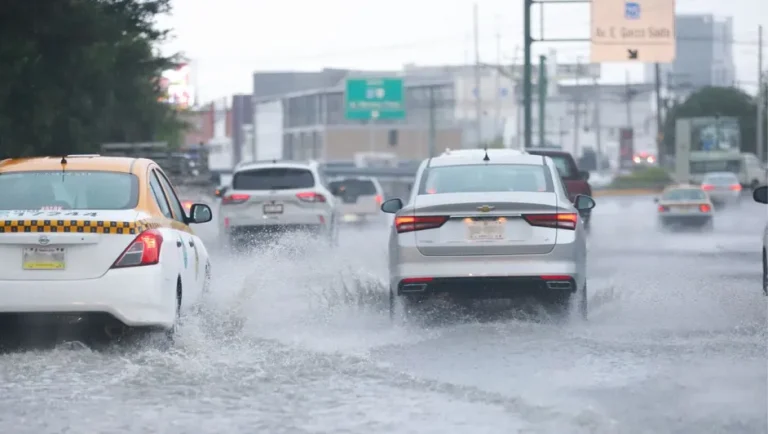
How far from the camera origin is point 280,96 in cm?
14688

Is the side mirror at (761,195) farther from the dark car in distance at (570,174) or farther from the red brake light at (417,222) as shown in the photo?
the dark car in distance at (570,174)

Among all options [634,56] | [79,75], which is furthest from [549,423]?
[634,56]

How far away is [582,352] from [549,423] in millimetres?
2973

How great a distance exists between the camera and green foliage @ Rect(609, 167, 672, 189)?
295ft

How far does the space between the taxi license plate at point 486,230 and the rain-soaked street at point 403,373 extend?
72 centimetres

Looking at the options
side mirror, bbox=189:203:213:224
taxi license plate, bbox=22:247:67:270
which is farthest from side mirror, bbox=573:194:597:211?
taxi license plate, bbox=22:247:67:270

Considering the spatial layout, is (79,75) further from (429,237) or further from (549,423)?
(549,423)

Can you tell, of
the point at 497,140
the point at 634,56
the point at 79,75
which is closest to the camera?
the point at 79,75

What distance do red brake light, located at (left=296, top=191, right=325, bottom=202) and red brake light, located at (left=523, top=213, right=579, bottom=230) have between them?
11881 mm

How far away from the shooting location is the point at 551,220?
12.7 m

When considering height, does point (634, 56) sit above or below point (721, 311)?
above

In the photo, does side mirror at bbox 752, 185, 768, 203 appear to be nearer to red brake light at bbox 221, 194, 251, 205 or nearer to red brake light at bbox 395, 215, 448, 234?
red brake light at bbox 395, 215, 448, 234

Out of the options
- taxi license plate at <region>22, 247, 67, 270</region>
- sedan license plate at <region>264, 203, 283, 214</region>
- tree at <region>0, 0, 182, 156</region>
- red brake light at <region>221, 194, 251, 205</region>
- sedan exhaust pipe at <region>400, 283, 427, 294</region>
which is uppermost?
tree at <region>0, 0, 182, 156</region>

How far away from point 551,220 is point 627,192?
71829 millimetres
